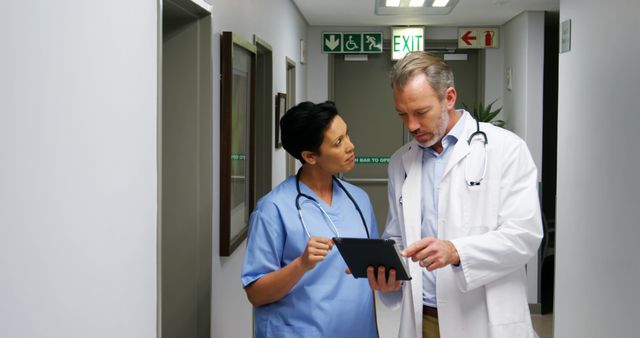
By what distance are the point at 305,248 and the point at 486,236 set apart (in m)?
0.46

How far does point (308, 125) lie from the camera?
2.04 metres

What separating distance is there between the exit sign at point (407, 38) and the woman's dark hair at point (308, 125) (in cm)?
555

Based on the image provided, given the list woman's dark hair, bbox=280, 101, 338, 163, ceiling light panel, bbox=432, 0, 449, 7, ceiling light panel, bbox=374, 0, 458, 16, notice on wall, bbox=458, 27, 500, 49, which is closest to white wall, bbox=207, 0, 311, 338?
ceiling light panel, bbox=374, 0, 458, 16

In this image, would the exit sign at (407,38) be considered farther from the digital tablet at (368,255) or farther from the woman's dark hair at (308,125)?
the digital tablet at (368,255)

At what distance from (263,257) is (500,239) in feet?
1.95

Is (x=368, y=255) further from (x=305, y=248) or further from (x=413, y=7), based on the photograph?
(x=413, y=7)

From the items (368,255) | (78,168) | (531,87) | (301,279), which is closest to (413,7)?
(531,87)

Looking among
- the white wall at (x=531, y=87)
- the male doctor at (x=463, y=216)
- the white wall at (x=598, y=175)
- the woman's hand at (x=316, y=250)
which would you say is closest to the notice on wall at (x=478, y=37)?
the white wall at (x=531, y=87)

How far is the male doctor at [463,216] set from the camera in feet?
6.49

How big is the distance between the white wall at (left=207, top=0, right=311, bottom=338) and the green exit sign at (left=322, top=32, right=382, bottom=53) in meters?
2.25

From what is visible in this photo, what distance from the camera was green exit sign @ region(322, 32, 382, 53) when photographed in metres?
7.60

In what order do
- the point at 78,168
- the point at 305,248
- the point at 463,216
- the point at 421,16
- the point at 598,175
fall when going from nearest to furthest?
the point at 78,168 < the point at 305,248 < the point at 463,216 < the point at 598,175 < the point at 421,16

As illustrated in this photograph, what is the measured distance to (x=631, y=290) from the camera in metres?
3.29

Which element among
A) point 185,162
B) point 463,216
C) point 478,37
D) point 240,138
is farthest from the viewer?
point 478,37
